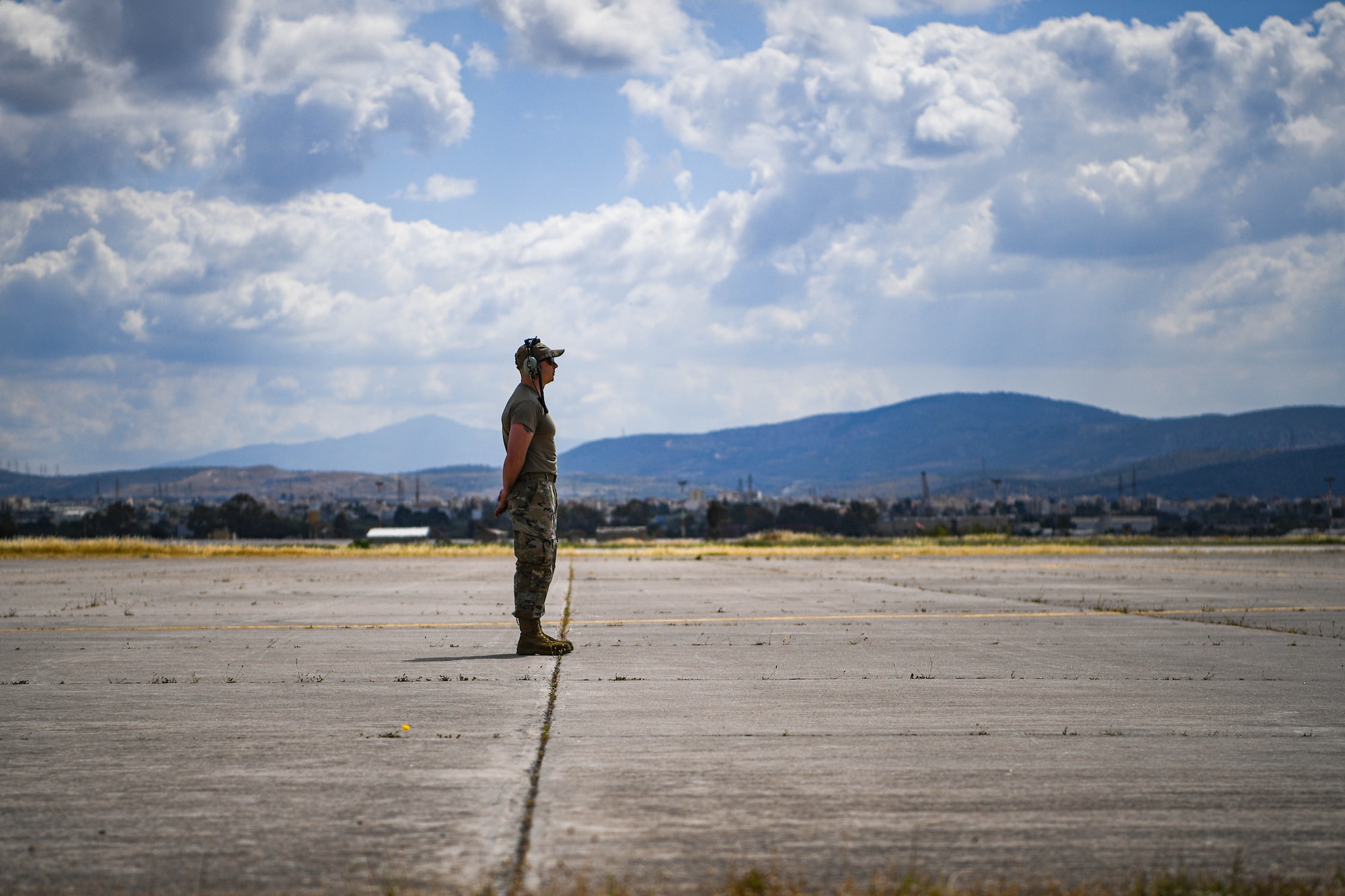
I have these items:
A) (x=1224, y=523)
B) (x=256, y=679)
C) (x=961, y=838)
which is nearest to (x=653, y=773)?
(x=961, y=838)

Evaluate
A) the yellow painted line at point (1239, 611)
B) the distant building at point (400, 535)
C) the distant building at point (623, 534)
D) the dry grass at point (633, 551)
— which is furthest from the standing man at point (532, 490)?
the distant building at point (623, 534)

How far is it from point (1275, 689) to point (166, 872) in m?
6.59

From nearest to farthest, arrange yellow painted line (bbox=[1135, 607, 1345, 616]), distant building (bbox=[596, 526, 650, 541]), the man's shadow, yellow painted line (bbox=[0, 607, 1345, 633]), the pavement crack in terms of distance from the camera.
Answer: the pavement crack, the man's shadow, yellow painted line (bbox=[0, 607, 1345, 633]), yellow painted line (bbox=[1135, 607, 1345, 616]), distant building (bbox=[596, 526, 650, 541])

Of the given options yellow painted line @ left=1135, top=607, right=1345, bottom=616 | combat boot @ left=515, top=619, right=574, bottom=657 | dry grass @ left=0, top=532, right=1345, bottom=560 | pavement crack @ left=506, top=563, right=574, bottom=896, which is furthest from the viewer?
dry grass @ left=0, top=532, right=1345, bottom=560

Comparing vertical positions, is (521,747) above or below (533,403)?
below

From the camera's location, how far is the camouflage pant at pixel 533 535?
7.98 meters

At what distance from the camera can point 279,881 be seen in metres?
3.20

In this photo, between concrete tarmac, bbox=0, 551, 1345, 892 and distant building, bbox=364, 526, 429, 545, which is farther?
distant building, bbox=364, 526, 429, 545

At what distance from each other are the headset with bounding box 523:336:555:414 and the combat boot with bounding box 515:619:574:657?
5.52ft

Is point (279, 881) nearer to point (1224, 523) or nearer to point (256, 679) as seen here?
point (256, 679)

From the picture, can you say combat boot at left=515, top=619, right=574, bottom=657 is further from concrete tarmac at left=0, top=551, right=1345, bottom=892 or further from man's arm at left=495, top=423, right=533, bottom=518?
man's arm at left=495, top=423, right=533, bottom=518

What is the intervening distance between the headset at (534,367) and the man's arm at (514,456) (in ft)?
1.15

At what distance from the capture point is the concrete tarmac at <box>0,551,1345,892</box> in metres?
3.47

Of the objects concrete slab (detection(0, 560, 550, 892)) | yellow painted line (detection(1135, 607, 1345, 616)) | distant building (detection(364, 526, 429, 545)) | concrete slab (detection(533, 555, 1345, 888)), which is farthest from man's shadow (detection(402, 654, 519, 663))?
distant building (detection(364, 526, 429, 545))
